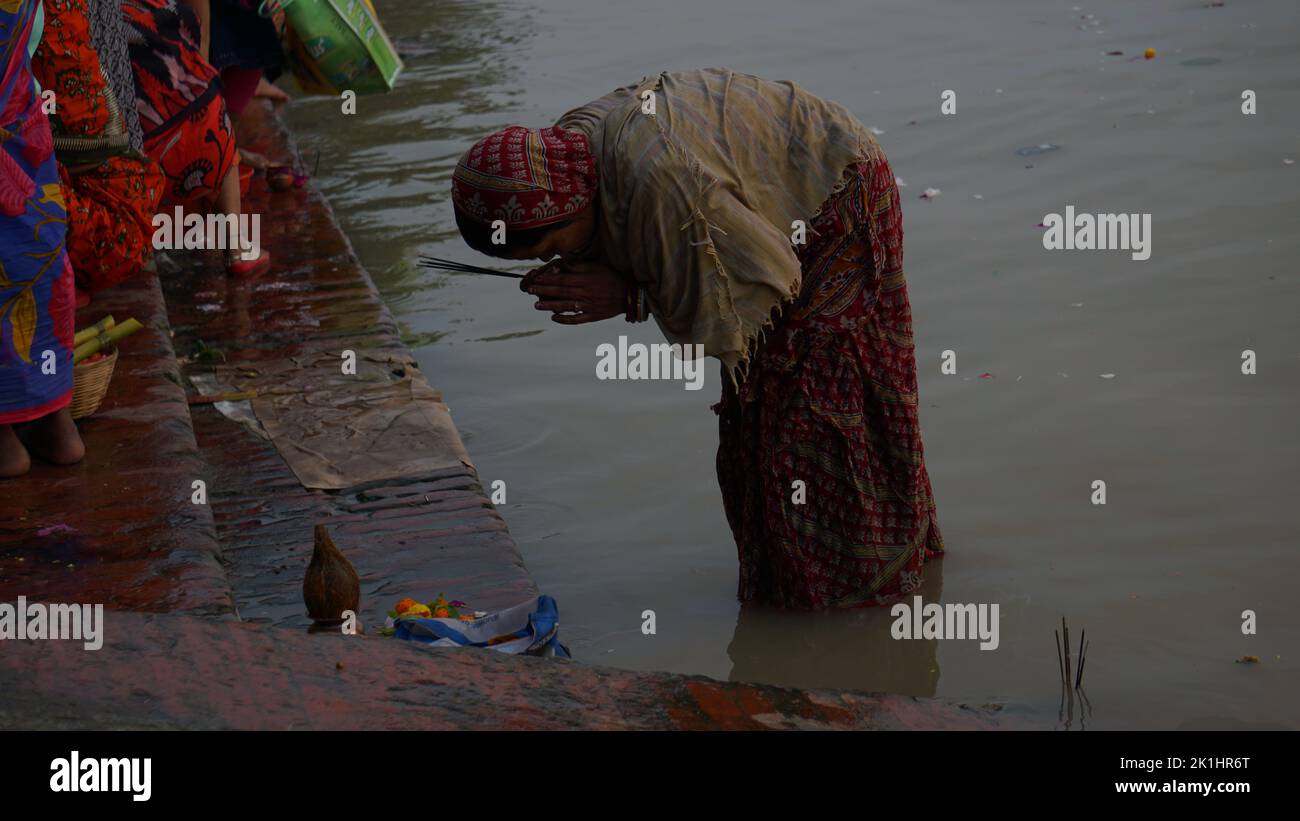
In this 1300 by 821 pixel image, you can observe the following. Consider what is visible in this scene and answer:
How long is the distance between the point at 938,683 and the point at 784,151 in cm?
142

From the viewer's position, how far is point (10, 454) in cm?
382

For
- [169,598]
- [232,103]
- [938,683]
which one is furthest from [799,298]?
[232,103]

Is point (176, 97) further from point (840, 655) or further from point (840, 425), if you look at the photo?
point (840, 655)

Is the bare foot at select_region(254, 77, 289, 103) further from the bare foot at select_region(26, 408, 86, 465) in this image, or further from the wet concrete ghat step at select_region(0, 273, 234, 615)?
the bare foot at select_region(26, 408, 86, 465)

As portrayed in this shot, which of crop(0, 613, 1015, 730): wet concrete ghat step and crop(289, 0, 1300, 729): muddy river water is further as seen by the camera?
crop(289, 0, 1300, 729): muddy river water

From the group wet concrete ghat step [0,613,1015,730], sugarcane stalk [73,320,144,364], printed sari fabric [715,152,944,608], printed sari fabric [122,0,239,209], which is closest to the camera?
wet concrete ghat step [0,613,1015,730]

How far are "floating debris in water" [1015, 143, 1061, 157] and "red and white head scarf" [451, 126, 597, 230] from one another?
4.75 m

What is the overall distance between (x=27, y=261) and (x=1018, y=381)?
3269 millimetres

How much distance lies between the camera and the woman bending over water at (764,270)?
10.3 feet

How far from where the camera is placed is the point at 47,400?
3.76 m

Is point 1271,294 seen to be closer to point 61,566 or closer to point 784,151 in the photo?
point 784,151

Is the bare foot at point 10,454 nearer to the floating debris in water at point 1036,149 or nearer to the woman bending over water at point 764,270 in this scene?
the woman bending over water at point 764,270

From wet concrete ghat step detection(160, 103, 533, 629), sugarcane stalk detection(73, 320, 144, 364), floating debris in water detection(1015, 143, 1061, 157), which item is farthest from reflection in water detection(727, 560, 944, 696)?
floating debris in water detection(1015, 143, 1061, 157)

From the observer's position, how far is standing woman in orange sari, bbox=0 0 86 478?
361 cm
